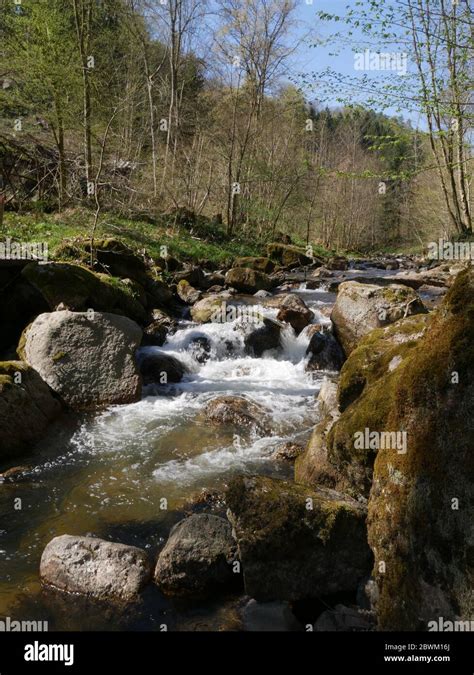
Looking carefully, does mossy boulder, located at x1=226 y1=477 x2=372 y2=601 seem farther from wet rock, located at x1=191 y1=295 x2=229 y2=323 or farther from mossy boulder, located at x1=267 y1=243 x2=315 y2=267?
mossy boulder, located at x1=267 y1=243 x2=315 y2=267

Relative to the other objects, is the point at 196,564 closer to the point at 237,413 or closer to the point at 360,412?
the point at 360,412

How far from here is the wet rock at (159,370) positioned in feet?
30.3

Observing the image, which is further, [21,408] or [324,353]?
[324,353]

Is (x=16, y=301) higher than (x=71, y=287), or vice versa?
(x=71, y=287)

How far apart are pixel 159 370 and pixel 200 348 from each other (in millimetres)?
1614

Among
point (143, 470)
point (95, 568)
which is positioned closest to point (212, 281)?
point (143, 470)

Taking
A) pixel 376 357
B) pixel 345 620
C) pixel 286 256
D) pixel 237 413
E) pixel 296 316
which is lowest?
pixel 345 620

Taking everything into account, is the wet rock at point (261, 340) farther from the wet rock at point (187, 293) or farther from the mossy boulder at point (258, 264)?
the mossy boulder at point (258, 264)

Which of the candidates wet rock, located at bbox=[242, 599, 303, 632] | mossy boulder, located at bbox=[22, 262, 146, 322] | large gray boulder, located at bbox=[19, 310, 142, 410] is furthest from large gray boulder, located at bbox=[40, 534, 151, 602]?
mossy boulder, located at bbox=[22, 262, 146, 322]

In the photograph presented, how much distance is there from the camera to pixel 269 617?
356 centimetres

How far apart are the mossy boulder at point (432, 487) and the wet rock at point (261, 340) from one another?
7388 millimetres

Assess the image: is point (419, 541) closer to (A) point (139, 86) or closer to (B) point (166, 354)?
(B) point (166, 354)

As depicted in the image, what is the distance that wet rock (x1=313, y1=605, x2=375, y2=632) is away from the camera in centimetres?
326

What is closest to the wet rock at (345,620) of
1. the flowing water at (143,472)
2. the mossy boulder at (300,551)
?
the mossy boulder at (300,551)
